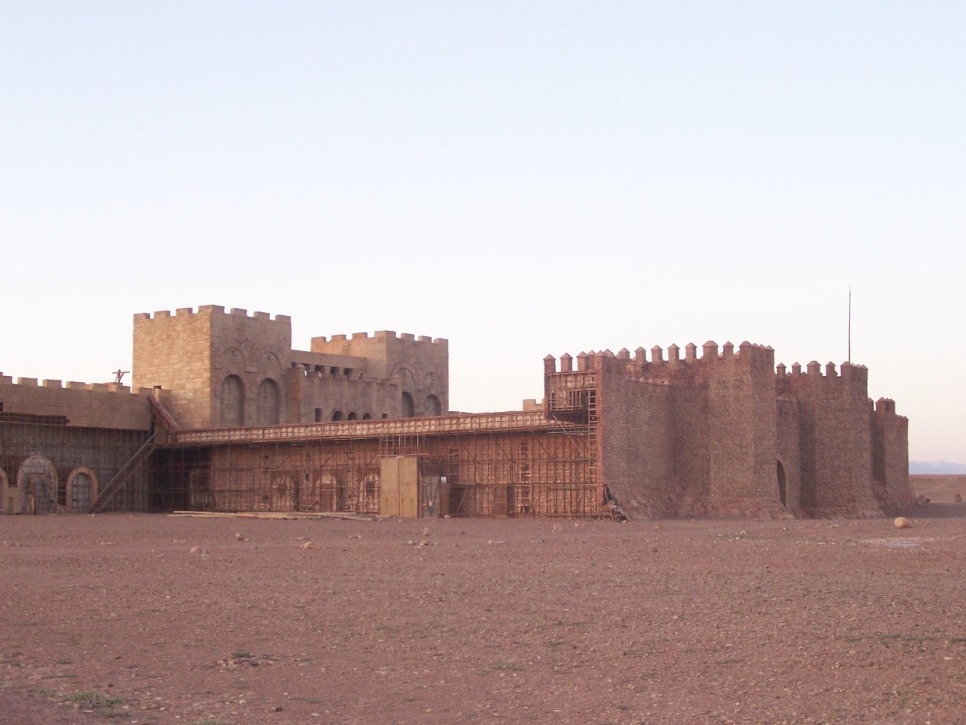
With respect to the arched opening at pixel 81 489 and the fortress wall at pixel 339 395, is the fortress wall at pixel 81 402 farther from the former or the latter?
the fortress wall at pixel 339 395

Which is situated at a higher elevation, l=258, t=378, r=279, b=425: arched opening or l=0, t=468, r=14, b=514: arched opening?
l=258, t=378, r=279, b=425: arched opening

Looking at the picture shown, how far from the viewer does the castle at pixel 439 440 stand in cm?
3866

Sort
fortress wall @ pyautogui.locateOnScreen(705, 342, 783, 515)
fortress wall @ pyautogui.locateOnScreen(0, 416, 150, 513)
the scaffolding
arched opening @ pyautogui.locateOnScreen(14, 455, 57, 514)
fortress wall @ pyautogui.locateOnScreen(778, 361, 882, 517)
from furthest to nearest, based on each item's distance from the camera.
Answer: fortress wall @ pyautogui.locateOnScreen(0, 416, 150, 513)
arched opening @ pyautogui.locateOnScreen(14, 455, 57, 514)
fortress wall @ pyautogui.locateOnScreen(778, 361, 882, 517)
fortress wall @ pyautogui.locateOnScreen(705, 342, 783, 515)
the scaffolding

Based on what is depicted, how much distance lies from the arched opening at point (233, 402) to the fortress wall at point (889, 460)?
75.6 feet

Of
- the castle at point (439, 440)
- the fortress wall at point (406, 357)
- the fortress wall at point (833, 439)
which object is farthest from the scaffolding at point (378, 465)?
the fortress wall at point (406, 357)

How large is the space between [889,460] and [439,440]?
629 inches

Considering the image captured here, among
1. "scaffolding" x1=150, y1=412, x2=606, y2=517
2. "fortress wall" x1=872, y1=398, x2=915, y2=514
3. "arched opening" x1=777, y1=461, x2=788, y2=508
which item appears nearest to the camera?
"scaffolding" x1=150, y1=412, x2=606, y2=517

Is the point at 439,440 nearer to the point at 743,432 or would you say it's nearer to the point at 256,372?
the point at 743,432

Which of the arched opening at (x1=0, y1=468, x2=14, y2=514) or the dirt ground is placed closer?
the dirt ground

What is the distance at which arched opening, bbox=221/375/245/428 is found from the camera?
52.4 meters

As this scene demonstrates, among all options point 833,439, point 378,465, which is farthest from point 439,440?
point 833,439

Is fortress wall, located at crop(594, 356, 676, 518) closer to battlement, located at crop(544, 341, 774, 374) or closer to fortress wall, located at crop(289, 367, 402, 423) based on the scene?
battlement, located at crop(544, 341, 774, 374)

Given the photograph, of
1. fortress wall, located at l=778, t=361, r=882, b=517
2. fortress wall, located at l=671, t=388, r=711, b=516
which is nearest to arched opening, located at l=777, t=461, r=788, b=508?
fortress wall, located at l=778, t=361, r=882, b=517

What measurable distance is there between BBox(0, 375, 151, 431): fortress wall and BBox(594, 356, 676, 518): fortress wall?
2017cm
